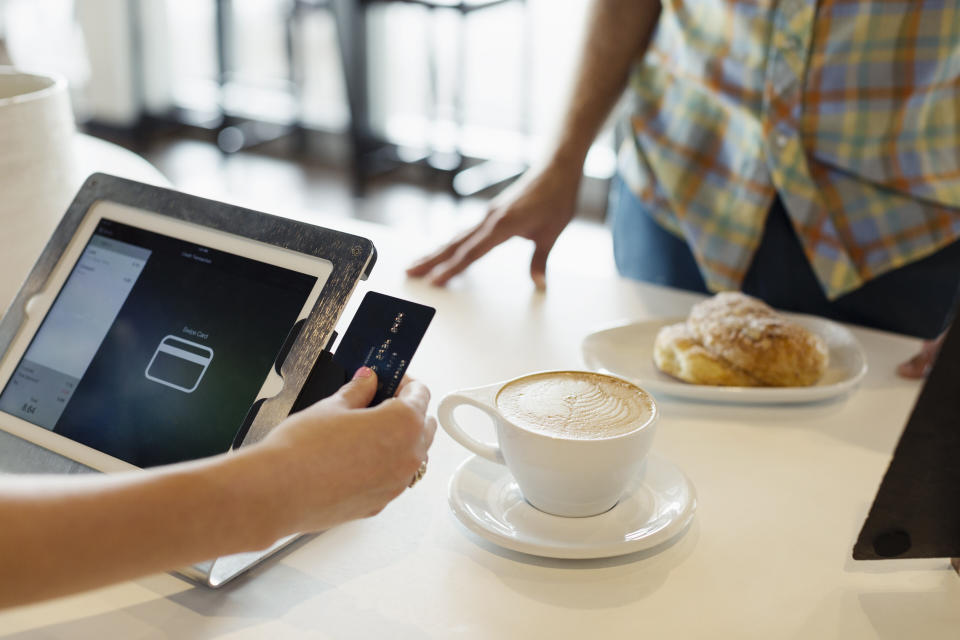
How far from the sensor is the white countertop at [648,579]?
0.61 m

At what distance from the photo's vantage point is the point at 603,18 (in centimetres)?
139

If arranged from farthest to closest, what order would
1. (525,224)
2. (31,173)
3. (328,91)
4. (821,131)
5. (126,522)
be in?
(328,91) < (525,224) < (821,131) < (31,173) < (126,522)

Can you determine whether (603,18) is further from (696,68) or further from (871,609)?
(871,609)

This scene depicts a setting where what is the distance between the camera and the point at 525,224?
4.20ft

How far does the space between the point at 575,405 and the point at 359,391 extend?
0.18 meters

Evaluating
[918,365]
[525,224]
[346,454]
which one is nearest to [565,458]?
[346,454]

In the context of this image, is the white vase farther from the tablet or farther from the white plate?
the white plate

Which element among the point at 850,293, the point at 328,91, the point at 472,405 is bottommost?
the point at 328,91

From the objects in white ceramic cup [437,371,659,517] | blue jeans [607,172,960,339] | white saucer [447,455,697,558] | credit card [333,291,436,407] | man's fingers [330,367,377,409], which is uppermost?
credit card [333,291,436,407]

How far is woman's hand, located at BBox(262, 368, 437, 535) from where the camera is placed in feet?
1.78

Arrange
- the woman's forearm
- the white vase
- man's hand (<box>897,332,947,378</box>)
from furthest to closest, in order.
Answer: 1. man's hand (<box>897,332,947,378</box>)
2. the white vase
3. the woman's forearm

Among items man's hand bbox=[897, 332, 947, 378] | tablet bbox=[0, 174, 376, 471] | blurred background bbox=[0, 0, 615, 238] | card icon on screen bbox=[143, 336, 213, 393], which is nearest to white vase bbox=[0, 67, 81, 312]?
tablet bbox=[0, 174, 376, 471]

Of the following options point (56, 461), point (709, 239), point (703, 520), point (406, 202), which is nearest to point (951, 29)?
point (709, 239)

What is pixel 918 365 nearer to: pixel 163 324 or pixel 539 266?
pixel 539 266
